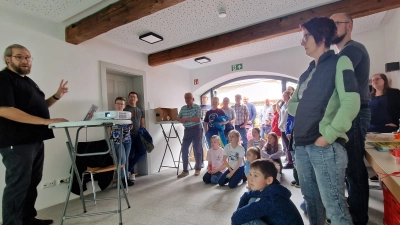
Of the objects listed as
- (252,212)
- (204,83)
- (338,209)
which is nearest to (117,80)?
(204,83)

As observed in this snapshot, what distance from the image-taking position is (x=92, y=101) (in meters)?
3.13

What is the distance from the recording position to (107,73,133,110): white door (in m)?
3.71

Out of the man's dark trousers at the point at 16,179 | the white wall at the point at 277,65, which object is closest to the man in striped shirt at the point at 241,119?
the white wall at the point at 277,65

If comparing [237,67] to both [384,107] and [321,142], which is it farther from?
[321,142]

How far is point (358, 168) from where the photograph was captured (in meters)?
1.33

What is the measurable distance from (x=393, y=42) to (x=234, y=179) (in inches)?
119

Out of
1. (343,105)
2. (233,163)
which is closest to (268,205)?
(343,105)

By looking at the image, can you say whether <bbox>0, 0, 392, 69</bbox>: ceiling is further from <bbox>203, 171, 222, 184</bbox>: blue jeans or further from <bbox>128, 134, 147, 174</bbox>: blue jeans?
<bbox>203, 171, 222, 184</bbox>: blue jeans

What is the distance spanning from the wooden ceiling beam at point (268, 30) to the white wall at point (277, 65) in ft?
2.48

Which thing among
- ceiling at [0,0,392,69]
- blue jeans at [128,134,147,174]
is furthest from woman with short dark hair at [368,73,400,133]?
blue jeans at [128,134,147,174]

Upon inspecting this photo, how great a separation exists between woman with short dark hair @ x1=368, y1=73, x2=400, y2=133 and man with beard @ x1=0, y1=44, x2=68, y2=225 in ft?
11.2

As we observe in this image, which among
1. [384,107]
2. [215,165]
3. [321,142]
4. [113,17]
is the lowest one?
[215,165]

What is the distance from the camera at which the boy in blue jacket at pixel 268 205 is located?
1.09m

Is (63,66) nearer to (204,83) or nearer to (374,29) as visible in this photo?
(204,83)
